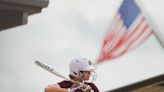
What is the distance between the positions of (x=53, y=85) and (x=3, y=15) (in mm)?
2503

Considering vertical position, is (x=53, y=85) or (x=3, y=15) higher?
(x=3, y=15)

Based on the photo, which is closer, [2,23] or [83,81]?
[83,81]

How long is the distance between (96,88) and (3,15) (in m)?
2.51

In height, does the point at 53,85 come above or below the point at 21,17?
below

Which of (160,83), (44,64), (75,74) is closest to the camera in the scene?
(44,64)

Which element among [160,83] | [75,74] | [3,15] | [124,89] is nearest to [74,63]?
[75,74]

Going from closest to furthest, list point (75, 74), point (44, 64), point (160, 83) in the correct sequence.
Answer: point (44, 64) < point (75, 74) < point (160, 83)

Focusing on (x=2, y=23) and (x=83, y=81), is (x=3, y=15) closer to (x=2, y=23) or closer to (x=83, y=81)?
(x=2, y=23)

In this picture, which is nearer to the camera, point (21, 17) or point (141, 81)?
point (21, 17)

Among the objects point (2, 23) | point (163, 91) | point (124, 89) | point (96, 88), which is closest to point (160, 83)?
point (163, 91)

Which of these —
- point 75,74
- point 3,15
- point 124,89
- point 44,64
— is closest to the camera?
point 44,64

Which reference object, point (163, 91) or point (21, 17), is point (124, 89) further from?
point (21, 17)

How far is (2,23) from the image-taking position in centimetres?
970

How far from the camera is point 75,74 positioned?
7.35 meters
